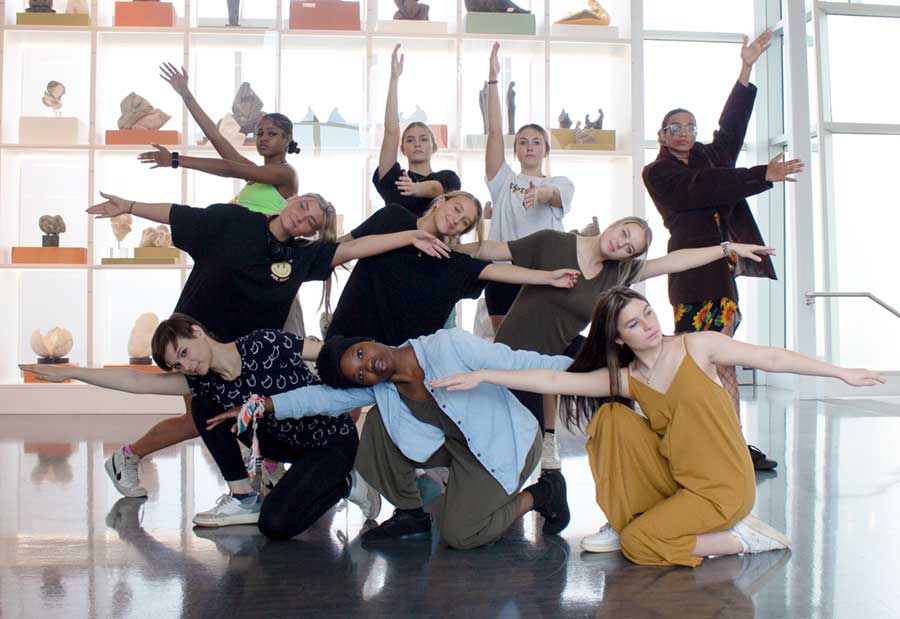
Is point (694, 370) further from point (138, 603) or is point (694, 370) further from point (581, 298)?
point (138, 603)

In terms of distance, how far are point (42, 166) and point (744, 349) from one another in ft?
15.7

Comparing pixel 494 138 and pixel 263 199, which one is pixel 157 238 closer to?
pixel 263 199

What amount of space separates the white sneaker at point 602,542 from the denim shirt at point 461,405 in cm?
24

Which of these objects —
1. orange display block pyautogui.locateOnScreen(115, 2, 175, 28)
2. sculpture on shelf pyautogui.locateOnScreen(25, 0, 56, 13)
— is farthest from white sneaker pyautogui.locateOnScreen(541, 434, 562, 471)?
sculpture on shelf pyautogui.locateOnScreen(25, 0, 56, 13)

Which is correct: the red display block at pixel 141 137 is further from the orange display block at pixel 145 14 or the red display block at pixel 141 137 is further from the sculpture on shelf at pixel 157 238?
the orange display block at pixel 145 14

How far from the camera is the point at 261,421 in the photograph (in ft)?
8.73

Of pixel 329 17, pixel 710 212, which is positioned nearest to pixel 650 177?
pixel 710 212

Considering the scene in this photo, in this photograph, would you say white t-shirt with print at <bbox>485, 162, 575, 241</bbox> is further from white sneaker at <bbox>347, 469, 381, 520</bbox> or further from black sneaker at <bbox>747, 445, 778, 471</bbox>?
white sneaker at <bbox>347, 469, 381, 520</bbox>

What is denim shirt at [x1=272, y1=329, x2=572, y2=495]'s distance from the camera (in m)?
2.47

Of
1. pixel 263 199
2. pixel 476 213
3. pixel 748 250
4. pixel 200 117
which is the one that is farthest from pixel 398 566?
pixel 200 117

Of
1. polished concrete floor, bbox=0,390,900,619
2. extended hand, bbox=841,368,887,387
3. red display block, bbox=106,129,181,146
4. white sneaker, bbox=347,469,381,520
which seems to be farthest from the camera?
red display block, bbox=106,129,181,146

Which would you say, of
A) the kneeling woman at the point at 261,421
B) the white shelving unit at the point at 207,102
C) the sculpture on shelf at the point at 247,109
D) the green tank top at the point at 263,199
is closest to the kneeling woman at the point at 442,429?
the kneeling woman at the point at 261,421

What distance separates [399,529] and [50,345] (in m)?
3.59

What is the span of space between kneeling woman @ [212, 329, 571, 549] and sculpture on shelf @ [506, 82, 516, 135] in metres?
3.42
